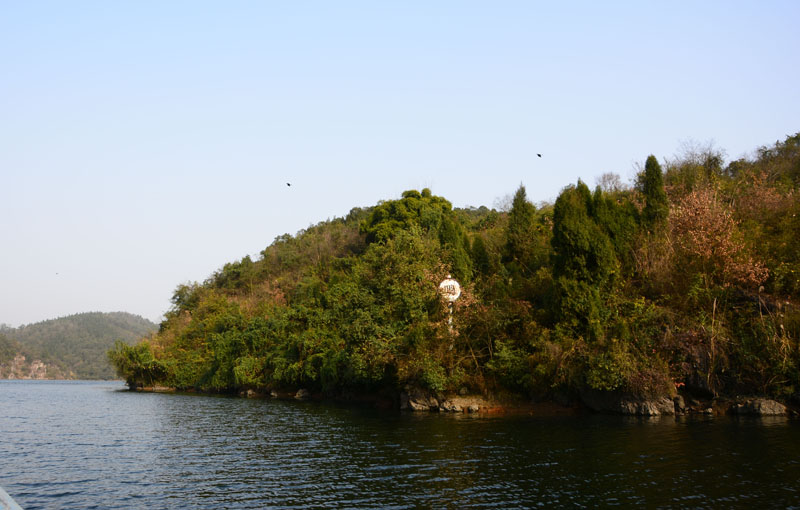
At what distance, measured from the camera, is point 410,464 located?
21125 mm

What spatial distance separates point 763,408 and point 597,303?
10.5 meters

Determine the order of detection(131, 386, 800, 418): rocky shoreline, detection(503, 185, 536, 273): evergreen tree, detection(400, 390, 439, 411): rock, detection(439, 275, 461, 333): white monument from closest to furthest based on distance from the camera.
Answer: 1. detection(131, 386, 800, 418): rocky shoreline
2. detection(400, 390, 439, 411): rock
3. detection(439, 275, 461, 333): white monument
4. detection(503, 185, 536, 273): evergreen tree

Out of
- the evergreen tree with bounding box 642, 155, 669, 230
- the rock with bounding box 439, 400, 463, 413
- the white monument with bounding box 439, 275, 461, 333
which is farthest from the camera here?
the white monument with bounding box 439, 275, 461, 333

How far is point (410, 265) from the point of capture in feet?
155

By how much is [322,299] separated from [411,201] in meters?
23.5

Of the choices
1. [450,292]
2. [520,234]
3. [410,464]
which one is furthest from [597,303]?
[410,464]

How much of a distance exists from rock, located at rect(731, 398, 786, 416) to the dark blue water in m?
2.38

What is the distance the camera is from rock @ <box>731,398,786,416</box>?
33094 millimetres

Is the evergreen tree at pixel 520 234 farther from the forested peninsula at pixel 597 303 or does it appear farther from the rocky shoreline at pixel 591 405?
the rocky shoreline at pixel 591 405

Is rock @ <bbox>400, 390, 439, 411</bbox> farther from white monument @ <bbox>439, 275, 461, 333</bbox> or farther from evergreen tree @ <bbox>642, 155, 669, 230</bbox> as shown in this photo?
evergreen tree @ <bbox>642, 155, 669, 230</bbox>

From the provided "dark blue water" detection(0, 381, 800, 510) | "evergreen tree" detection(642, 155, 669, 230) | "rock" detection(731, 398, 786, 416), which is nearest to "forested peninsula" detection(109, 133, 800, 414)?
"evergreen tree" detection(642, 155, 669, 230)

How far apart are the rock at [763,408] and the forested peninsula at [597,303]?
754 millimetres

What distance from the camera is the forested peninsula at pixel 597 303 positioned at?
115 feet

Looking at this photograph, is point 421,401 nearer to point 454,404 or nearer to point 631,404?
point 454,404
